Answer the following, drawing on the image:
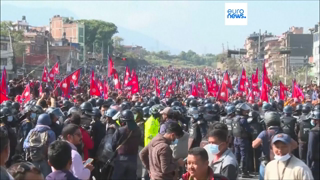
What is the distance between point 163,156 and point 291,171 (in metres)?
1.74

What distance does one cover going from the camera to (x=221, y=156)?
576 centimetres

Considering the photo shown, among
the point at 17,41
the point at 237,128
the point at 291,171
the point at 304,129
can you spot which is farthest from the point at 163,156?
the point at 17,41

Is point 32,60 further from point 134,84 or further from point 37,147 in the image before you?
point 37,147

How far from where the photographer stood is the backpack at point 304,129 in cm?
1127

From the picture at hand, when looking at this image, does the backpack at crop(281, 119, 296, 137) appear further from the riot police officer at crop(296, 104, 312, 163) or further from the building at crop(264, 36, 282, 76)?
the building at crop(264, 36, 282, 76)

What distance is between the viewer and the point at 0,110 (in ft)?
33.4

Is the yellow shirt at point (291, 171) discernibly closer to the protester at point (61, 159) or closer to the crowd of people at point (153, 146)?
the crowd of people at point (153, 146)

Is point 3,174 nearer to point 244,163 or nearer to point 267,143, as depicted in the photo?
point 267,143

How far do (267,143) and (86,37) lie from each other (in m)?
117

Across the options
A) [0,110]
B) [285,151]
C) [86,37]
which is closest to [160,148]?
[285,151]

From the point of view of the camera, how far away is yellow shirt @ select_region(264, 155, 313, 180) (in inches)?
217

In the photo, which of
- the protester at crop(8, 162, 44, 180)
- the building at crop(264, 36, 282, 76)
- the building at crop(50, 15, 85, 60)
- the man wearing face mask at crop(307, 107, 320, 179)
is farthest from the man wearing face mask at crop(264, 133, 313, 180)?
the building at crop(50, 15, 85, 60)

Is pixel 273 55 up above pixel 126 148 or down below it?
above

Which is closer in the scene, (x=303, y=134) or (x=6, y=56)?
(x=303, y=134)
